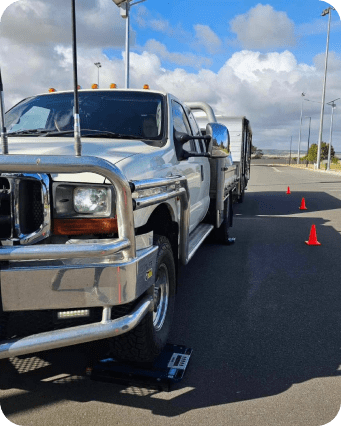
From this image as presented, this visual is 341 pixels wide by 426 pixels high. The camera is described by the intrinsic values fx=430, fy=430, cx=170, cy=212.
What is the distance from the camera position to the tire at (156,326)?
295cm

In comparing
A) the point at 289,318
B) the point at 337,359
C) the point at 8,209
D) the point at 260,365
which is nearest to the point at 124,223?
the point at 8,209

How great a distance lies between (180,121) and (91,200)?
7.94ft

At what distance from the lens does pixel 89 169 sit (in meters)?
2.26

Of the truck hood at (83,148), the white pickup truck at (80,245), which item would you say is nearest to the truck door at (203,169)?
the truck hood at (83,148)

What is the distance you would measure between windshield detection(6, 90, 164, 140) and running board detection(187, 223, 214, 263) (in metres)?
1.22

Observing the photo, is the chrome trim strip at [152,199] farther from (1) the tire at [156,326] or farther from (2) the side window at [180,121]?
(2) the side window at [180,121]

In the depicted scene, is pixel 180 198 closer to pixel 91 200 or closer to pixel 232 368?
pixel 91 200

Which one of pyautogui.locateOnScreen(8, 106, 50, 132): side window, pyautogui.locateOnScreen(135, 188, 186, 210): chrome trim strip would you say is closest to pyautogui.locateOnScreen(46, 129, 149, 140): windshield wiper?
pyautogui.locateOnScreen(8, 106, 50, 132): side window

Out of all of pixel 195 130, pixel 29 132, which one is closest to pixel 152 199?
pixel 29 132

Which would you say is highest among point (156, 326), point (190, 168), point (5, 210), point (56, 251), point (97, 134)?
point (97, 134)

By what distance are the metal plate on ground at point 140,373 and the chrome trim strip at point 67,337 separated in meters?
0.70

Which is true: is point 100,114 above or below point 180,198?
above

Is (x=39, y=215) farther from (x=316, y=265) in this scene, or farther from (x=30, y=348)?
(x=316, y=265)

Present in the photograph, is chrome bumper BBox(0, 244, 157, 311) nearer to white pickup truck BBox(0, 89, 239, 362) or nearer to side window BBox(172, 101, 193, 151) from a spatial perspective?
white pickup truck BBox(0, 89, 239, 362)
